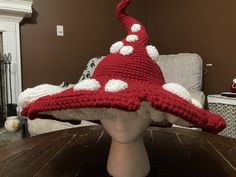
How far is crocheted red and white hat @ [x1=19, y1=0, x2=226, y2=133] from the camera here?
1.29 feet

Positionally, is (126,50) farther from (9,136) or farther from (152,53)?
(9,136)

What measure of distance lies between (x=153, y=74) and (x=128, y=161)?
0.19 meters

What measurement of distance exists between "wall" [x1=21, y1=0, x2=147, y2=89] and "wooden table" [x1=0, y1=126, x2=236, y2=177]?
1.67m

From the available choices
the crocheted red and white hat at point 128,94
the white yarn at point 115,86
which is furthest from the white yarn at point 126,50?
the white yarn at point 115,86

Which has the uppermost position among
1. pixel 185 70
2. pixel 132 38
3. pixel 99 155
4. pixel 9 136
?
pixel 132 38

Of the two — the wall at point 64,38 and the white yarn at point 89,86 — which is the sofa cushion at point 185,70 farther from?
the white yarn at point 89,86

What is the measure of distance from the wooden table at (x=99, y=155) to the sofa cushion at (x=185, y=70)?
44.8 inches

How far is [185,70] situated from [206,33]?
0.55 metres

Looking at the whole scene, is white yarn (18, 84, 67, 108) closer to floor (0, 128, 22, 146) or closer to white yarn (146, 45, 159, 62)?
white yarn (146, 45, 159, 62)

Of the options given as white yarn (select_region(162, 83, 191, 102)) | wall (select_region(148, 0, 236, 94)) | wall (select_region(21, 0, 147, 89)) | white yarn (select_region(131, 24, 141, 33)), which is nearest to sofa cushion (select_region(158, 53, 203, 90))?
wall (select_region(148, 0, 236, 94))

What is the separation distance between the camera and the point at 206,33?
2357 millimetres

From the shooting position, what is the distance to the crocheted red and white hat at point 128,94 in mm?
395

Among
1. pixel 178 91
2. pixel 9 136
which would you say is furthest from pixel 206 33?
pixel 178 91

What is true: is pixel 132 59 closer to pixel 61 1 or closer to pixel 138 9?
pixel 61 1
